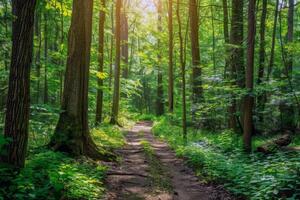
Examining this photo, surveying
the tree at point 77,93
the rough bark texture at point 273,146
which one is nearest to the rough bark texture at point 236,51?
the rough bark texture at point 273,146

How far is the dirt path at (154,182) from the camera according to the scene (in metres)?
5.82

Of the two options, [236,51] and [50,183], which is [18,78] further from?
[236,51]

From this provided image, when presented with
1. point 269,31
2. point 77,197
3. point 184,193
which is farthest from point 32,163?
point 269,31

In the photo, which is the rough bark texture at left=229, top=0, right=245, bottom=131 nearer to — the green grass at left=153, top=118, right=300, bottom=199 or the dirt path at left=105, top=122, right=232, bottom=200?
the green grass at left=153, top=118, right=300, bottom=199

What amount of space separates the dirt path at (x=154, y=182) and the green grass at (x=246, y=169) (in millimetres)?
325

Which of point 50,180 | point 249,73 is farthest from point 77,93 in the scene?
point 249,73

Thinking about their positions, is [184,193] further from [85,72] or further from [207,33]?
[207,33]

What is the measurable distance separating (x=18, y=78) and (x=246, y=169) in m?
5.08

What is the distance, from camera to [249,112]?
833 centimetres

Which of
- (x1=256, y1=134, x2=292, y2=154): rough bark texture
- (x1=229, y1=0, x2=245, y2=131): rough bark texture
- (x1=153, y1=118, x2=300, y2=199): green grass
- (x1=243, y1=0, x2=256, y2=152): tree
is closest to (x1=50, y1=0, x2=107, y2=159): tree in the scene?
(x1=153, y1=118, x2=300, y2=199): green grass

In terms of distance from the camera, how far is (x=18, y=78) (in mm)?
4668

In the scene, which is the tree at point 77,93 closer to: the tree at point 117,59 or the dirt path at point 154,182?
the dirt path at point 154,182

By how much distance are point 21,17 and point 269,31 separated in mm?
18323

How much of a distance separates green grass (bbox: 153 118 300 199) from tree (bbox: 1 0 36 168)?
4.08m
